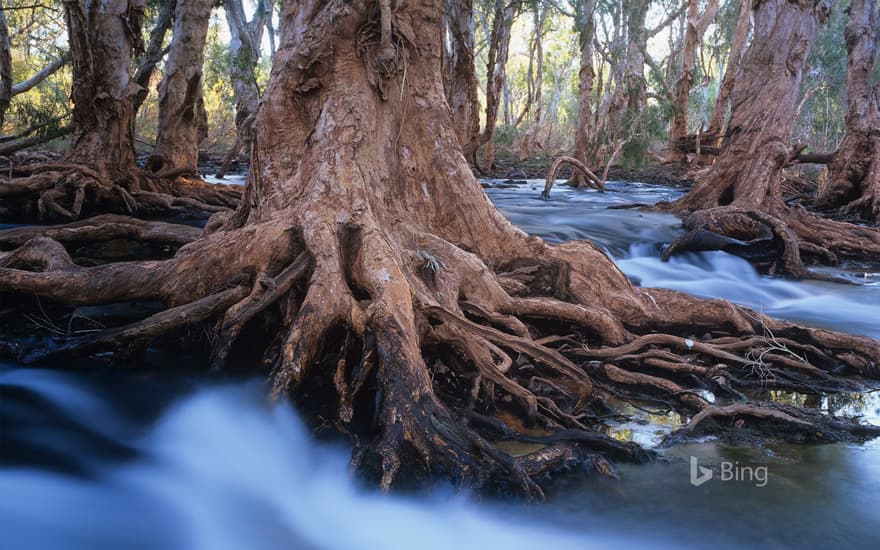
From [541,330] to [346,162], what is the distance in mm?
1838

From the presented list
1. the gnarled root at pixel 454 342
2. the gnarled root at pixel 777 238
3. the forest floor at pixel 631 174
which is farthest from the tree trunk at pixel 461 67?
the forest floor at pixel 631 174

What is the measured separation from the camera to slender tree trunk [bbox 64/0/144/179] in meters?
8.82

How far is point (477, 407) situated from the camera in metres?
3.76

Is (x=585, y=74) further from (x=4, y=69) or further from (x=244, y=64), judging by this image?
(x=4, y=69)

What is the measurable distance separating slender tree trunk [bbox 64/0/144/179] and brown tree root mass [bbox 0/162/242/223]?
0.36m

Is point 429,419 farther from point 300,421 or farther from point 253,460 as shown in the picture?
point 253,460

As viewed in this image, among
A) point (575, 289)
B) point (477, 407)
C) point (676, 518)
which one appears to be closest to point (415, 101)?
point (575, 289)

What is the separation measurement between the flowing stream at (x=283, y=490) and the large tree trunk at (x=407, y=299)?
0.17m

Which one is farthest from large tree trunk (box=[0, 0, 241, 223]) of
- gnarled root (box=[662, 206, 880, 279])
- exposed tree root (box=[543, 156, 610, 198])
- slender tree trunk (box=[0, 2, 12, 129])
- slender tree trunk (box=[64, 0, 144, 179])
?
gnarled root (box=[662, 206, 880, 279])

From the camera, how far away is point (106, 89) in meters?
8.95

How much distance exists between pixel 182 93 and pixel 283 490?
945 centimetres

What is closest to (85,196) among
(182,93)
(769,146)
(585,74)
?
(182,93)

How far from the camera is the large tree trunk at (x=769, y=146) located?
9156mm

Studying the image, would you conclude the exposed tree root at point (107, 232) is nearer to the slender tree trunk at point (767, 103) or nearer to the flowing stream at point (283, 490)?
the flowing stream at point (283, 490)
